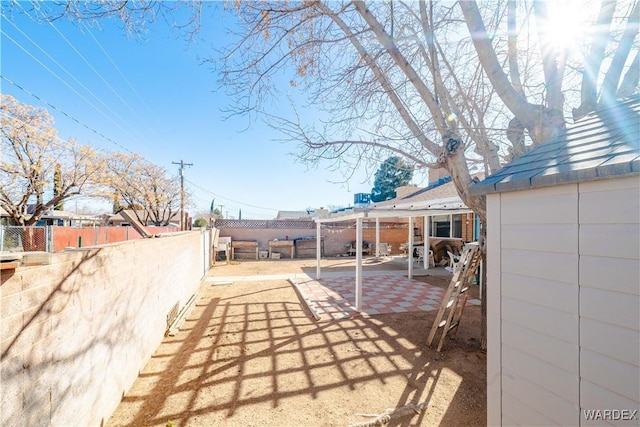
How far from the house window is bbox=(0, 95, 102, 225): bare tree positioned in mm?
17470

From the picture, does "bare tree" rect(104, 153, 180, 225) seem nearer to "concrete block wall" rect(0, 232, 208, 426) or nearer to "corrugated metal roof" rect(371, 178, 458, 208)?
"concrete block wall" rect(0, 232, 208, 426)

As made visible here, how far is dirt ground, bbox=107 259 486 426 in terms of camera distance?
8.68ft

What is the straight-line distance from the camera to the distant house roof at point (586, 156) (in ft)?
4.83

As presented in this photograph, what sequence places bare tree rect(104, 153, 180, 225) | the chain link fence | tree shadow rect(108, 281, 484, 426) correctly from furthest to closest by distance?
bare tree rect(104, 153, 180, 225)
the chain link fence
tree shadow rect(108, 281, 484, 426)

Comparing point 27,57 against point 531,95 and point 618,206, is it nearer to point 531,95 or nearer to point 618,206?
point 618,206

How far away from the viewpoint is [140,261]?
3.39m

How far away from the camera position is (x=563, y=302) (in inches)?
65.6

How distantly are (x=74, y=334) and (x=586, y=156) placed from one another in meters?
3.88

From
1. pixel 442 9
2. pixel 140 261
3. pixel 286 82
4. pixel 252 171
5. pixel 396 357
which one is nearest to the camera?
pixel 140 261

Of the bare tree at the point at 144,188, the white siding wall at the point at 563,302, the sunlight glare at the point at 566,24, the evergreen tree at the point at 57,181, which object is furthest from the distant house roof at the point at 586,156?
the bare tree at the point at 144,188

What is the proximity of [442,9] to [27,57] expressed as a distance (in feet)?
29.5

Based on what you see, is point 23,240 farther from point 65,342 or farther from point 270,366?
point 270,366

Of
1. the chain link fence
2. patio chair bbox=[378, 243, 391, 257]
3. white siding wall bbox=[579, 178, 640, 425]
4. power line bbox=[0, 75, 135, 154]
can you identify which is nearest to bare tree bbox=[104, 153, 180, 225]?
power line bbox=[0, 75, 135, 154]

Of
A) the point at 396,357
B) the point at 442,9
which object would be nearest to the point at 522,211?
the point at 396,357
